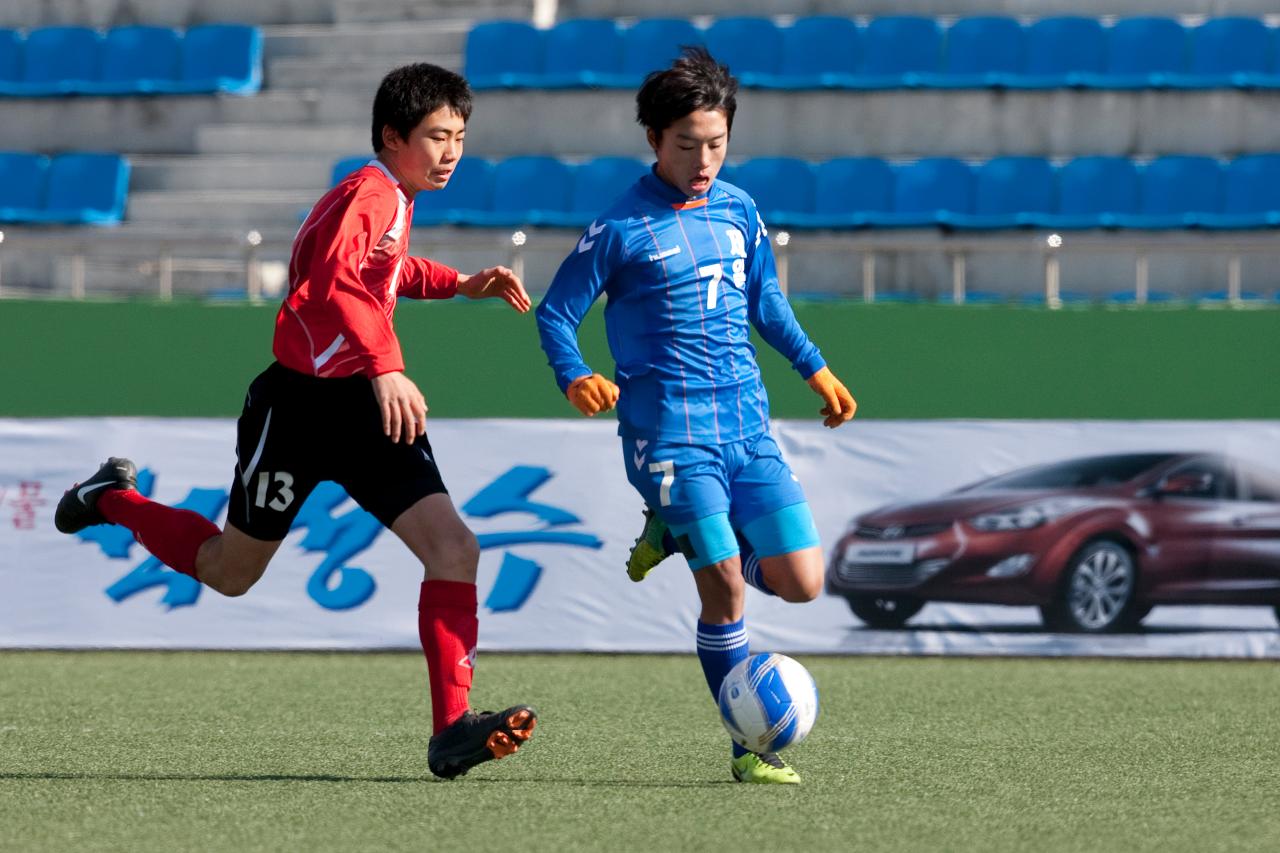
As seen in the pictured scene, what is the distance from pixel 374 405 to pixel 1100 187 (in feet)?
28.4

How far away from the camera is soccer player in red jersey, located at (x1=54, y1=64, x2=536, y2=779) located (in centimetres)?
439

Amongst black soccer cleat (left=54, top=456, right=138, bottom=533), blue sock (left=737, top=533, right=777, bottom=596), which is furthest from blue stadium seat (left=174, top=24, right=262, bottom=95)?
blue sock (left=737, top=533, right=777, bottom=596)

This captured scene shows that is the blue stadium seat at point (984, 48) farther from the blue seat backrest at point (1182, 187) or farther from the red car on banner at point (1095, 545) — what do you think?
the red car on banner at point (1095, 545)

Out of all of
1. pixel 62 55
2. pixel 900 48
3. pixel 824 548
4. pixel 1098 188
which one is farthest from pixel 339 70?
pixel 824 548

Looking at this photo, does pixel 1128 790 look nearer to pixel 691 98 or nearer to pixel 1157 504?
pixel 691 98

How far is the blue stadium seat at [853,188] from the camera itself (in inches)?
484

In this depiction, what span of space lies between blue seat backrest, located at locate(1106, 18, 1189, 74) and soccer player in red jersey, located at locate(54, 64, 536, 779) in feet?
30.6

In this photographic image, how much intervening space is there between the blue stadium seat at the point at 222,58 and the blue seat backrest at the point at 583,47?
2.32 m

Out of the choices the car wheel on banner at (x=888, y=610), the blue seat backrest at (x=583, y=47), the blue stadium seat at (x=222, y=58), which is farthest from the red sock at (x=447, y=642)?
the blue stadium seat at (x=222, y=58)

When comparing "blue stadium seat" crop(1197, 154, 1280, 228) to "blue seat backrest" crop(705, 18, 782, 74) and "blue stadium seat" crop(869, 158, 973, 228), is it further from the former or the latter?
"blue seat backrest" crop(705, 18, 782, 74)

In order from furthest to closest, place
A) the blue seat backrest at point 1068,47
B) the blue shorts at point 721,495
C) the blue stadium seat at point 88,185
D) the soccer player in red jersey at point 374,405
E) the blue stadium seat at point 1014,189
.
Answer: the blue stadium seat at point 88,185, the blue seat backrest at point 1068,47, the blue stadium seat at point 1014,189, the blue shorts at point 721,495, the soccer player in red jersey at point 374,405

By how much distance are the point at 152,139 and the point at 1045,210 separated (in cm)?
673

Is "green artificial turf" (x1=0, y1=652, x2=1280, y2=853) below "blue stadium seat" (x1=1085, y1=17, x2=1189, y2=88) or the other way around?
below

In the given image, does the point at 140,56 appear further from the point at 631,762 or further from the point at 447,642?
the point at 447,642
